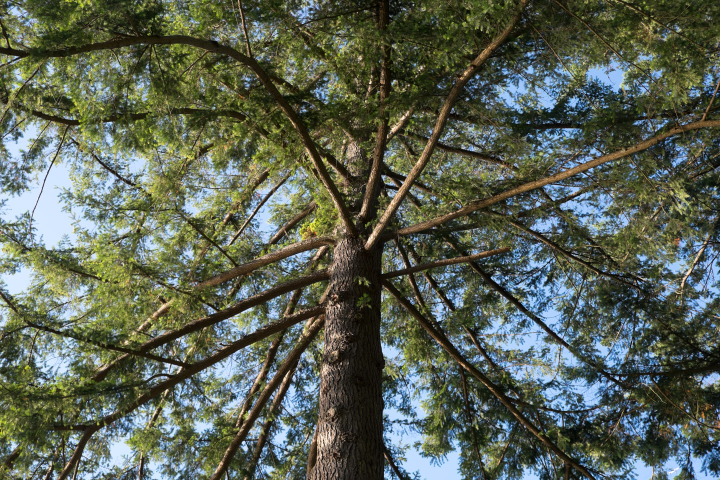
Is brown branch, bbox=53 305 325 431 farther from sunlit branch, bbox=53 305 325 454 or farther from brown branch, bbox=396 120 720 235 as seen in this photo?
brown branch, bbox=396 120 720 235

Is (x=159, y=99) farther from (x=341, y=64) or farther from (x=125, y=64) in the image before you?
(x=341, y=64)

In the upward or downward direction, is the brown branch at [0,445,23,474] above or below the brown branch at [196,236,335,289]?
below

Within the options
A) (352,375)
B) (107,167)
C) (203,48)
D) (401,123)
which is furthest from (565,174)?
(107,167)

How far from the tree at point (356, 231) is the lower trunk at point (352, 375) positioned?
2 cm

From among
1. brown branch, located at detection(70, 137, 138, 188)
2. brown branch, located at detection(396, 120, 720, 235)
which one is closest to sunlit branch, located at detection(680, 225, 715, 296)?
brown branch, located at detection(396, 120, 720, 235)

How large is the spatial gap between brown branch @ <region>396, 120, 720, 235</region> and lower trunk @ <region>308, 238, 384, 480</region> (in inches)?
23.5

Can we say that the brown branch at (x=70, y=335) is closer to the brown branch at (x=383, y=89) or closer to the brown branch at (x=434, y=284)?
the brown branch at (x=383, y=89)

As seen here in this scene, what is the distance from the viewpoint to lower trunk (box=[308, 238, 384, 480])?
4266 millimetres

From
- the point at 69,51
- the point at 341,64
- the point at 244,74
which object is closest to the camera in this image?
the point at 69,51

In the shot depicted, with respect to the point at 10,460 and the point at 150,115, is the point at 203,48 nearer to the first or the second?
the point at 150,115

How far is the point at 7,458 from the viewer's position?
461 cm

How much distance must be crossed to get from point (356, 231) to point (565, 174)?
6.79ft

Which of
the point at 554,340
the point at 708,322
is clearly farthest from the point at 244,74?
the point at 708,322

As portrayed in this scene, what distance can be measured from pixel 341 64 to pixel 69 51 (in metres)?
2.15
